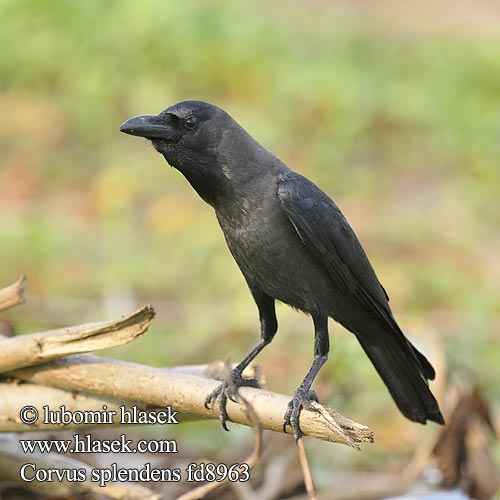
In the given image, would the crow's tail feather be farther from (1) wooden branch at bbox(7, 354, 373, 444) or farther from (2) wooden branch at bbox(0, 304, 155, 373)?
(2) wooden branch at bbox(0, 304, 155, 373)

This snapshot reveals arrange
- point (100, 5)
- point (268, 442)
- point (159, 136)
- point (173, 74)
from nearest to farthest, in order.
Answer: point (159, 136)
point (268, 442)
point (173, 74)
point (100, 5)

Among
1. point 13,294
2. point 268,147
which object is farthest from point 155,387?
point 268,147

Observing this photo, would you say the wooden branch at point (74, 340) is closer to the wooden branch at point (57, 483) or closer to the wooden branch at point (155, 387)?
the wooden branch at point (155, 387)

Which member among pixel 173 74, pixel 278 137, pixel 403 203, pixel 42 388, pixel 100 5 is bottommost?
pixel 42 388

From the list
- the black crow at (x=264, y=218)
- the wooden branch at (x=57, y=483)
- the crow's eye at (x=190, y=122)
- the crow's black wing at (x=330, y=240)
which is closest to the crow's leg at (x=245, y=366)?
the black crow at (x=264, y=218)

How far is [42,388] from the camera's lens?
349 centimetres

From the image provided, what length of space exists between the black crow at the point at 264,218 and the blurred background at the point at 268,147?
1.21 metres

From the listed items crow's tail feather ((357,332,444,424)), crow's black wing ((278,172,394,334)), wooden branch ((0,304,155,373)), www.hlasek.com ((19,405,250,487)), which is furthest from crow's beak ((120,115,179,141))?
crow's tail feather ((357,332,444,424))

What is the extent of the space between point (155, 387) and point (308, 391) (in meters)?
0.50

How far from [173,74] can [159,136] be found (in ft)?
21.7

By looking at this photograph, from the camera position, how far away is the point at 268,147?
29.8 feet

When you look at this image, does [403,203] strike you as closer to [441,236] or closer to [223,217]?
[441,236]

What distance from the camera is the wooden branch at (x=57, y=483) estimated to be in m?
3.48

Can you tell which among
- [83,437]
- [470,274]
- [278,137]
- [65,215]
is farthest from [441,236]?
[83,437]
